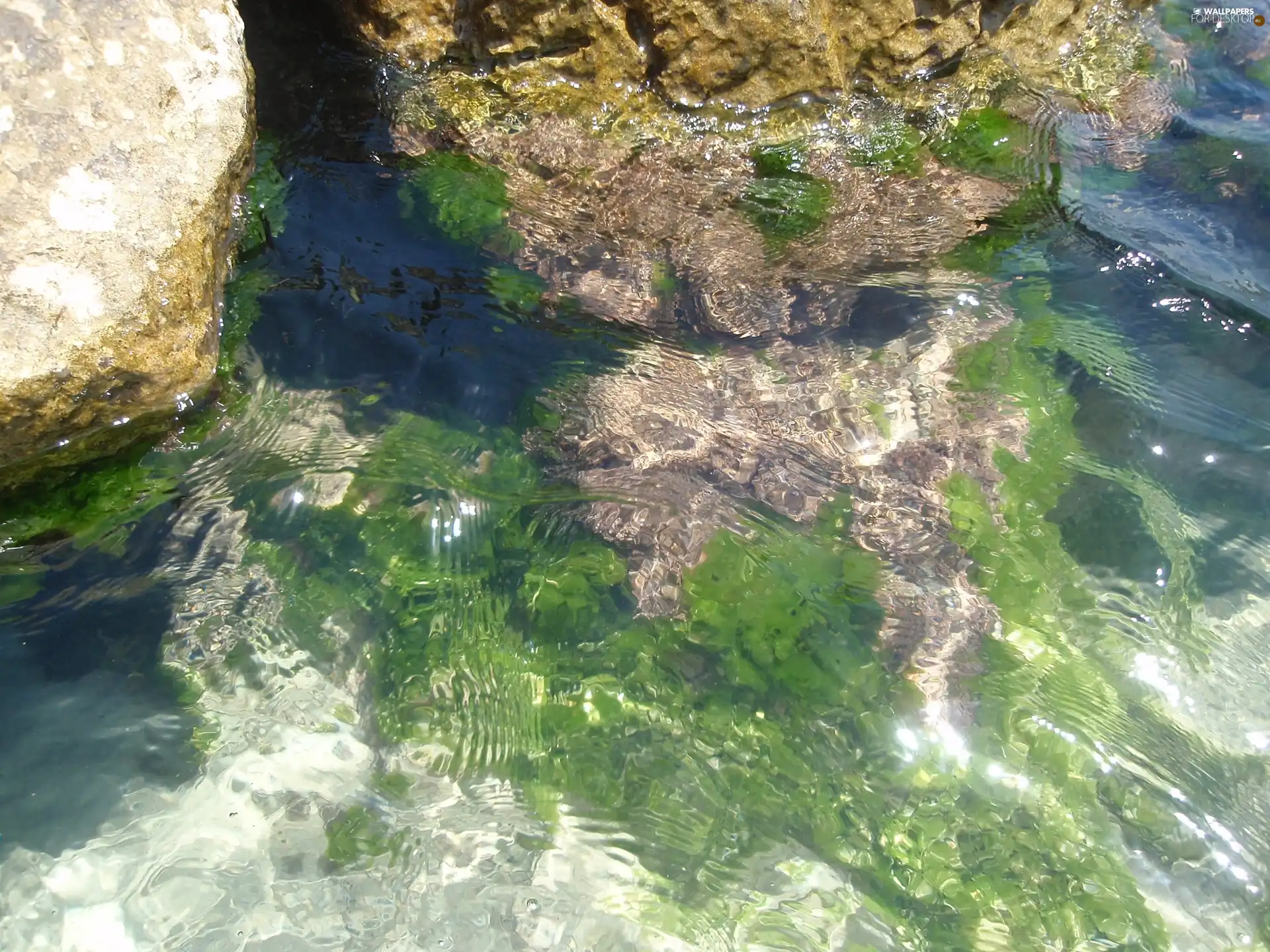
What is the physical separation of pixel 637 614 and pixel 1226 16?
5.35 m

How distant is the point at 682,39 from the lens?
13.3 ft

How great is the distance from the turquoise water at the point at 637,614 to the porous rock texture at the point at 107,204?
1.19 feet

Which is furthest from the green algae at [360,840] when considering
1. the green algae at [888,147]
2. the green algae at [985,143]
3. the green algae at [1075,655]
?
the green algae at [985,143]

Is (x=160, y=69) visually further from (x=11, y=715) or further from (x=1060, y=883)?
(x=1060, y=883)

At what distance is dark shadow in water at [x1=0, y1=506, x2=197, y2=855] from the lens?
2590 millimetres

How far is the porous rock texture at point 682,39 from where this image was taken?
13.1 ft

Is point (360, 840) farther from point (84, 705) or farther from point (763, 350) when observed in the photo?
point (763, 350)

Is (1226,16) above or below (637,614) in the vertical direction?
above

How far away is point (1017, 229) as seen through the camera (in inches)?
164

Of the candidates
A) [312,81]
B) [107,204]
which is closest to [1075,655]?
[107,204]

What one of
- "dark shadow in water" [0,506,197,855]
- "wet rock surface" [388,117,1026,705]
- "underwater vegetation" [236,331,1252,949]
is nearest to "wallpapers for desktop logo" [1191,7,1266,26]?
"wet rock surface" [388,117,1026,705]

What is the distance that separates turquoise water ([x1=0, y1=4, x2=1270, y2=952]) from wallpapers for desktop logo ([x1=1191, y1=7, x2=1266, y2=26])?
2505mm

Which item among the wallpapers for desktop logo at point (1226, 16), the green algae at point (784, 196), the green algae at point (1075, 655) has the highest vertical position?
the wallpapers for desktop logo at point (1226, 16)

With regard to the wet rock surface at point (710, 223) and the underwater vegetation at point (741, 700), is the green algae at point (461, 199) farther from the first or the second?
the underwater vegetation at point (741, 700)
